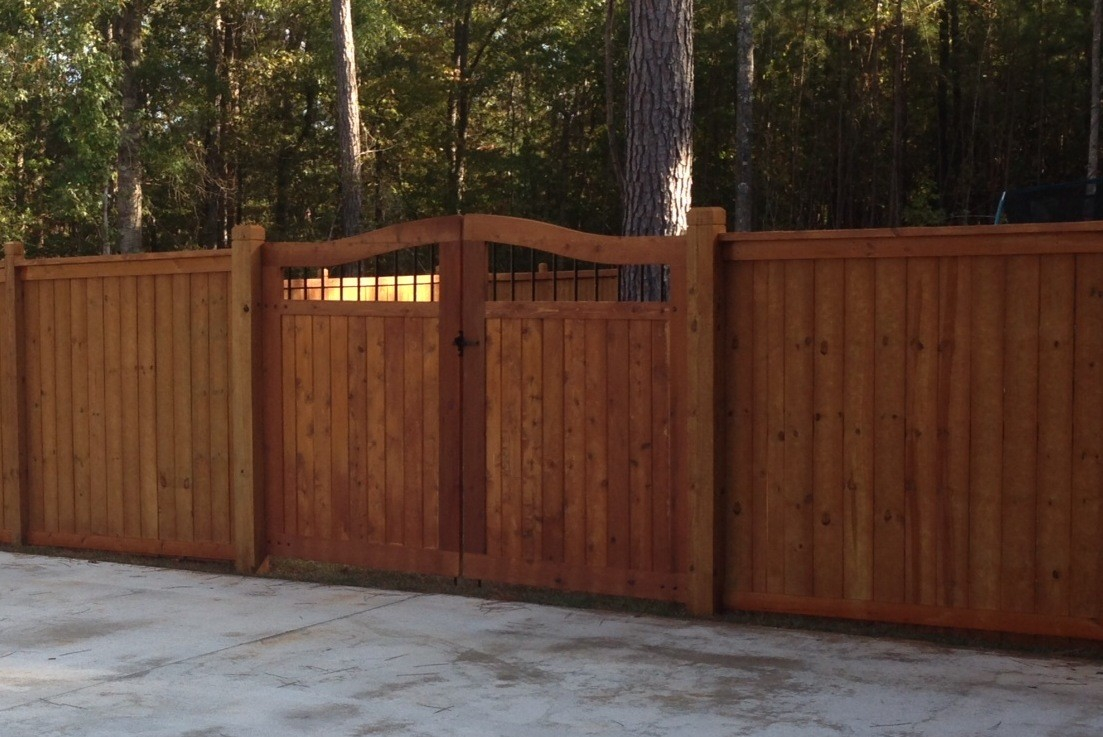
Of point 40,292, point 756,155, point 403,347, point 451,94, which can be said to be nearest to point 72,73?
point 451,94

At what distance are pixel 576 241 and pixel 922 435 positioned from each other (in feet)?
5.63

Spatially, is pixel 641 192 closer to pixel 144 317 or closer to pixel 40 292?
pixel 144 317

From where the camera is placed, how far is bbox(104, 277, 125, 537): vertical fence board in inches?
279

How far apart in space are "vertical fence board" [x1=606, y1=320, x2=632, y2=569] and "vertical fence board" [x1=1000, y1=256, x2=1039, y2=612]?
158cm

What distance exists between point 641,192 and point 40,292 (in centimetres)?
357

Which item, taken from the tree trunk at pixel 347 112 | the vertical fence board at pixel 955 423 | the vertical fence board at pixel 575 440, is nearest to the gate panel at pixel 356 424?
the vertical fence board at pixel 575 440

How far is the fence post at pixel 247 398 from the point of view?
653 centimetres

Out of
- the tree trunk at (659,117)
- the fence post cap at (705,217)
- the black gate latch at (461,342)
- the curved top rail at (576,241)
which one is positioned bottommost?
the black gate latch at (461,342)

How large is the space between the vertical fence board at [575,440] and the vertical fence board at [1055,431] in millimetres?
1916

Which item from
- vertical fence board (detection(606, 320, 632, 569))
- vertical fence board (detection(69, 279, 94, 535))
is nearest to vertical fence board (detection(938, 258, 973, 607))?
vertical fence board (detection(606, 320, 632, 569))

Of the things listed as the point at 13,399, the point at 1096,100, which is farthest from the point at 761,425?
the point at 1096,100

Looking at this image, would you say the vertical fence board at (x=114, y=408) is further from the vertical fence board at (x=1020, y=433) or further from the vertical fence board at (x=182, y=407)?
the vertical fence board at (x=1020, y=433)

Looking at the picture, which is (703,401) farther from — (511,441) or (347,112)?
(347,112)

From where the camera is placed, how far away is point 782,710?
3979mm
